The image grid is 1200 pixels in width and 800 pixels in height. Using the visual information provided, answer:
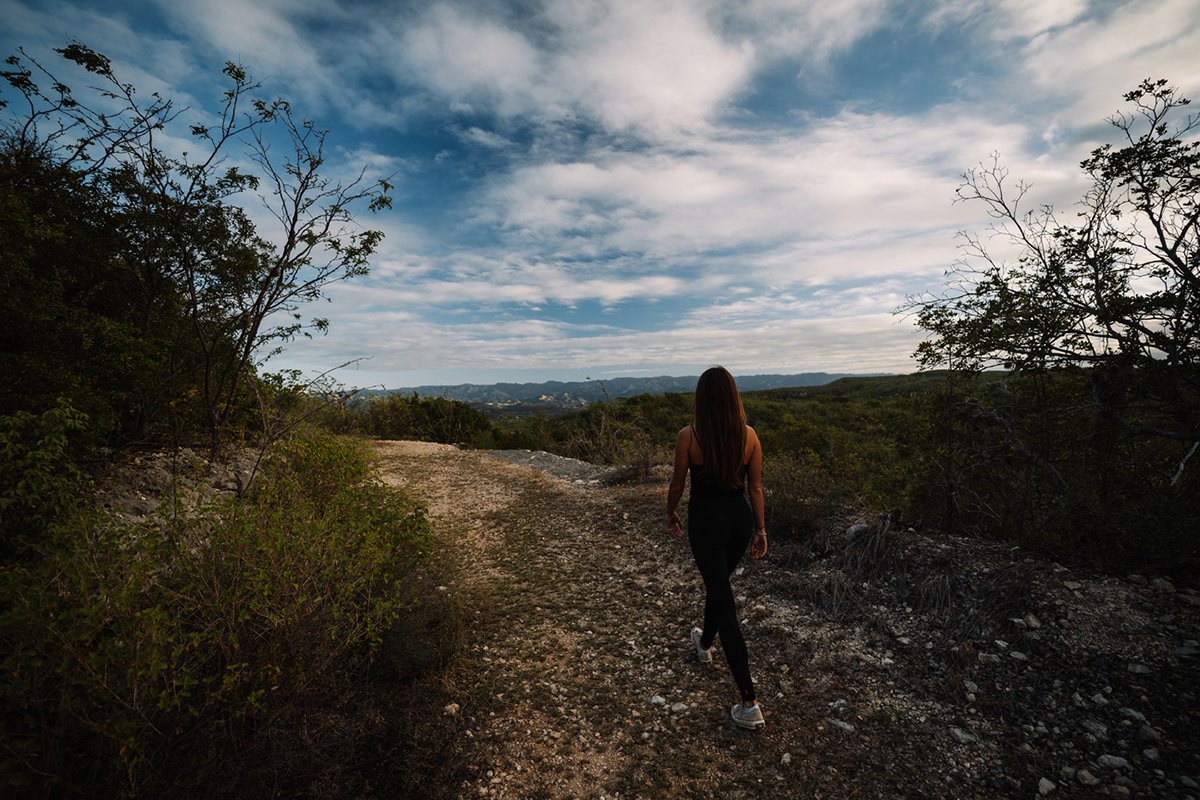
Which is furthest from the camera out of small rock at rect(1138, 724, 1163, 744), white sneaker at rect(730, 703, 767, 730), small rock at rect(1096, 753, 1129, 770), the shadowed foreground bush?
white sneaker at rect(730, 703, 767, 730)

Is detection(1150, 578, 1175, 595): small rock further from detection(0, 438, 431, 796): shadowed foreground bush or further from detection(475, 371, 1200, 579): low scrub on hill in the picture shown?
detection(0, 438, 431, 796): shadowed foreground bush

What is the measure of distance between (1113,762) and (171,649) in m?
5.11

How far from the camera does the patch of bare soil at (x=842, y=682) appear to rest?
271 centimetres

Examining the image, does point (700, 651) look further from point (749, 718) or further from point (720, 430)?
point (720, 430)

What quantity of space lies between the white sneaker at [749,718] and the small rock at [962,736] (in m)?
1.15

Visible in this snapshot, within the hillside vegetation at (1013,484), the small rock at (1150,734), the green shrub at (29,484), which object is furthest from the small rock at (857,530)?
the green shrub at (29,484)

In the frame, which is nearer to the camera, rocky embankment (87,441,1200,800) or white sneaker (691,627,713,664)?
rocky embankment (87,441,1200,800)

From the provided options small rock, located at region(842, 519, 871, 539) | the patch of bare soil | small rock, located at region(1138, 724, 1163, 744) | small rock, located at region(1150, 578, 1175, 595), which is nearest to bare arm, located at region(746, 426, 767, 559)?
the patch of bare soil

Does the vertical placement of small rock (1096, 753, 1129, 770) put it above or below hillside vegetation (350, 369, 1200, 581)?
below

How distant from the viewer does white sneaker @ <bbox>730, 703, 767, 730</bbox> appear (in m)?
3.07

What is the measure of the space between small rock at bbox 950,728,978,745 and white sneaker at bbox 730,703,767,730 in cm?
115

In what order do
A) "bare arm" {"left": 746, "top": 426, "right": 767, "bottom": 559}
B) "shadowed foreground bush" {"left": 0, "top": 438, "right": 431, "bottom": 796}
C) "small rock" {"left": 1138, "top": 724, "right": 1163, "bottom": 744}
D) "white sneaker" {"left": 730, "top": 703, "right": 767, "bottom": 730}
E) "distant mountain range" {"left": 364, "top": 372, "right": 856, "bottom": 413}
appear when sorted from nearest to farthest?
"shadowed foreground bush" {"left": 0, "top": 438, "right": 431, "bottom": 796}, "small rock" {"left": 1138, "top": 724, "right": 1163, "bottom": 744}, "white sneaker" {"left": 730, "top": 703, "right": 767, "bottom": 730}, "bare arm" {"left": 746, "top": 426, "right": 767, "bottom": 559}, "distant mountain range" {"left": 364, "top": 372, "right": 856, "bottom": 413}

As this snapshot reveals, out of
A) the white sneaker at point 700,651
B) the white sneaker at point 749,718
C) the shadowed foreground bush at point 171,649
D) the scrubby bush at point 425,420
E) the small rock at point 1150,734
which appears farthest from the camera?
the scrubby bush at point 425,420

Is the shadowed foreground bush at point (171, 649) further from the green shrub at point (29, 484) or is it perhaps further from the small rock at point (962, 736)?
the small rock at point (962, 736)
